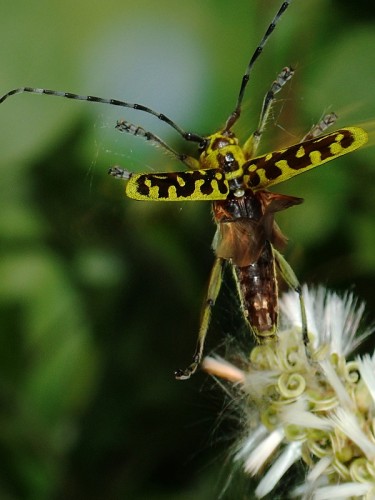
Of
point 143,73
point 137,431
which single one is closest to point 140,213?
point 143,73

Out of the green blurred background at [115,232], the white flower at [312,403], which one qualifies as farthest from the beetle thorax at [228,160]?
the green blurred background at [115,232]

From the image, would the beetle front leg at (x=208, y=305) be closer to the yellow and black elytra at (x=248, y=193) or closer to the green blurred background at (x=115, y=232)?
the yellow and black elytra at (x=248, y=193)

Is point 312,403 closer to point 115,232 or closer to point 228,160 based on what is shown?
point 228,160

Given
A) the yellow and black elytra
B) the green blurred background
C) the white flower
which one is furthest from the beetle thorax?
the green blurred background

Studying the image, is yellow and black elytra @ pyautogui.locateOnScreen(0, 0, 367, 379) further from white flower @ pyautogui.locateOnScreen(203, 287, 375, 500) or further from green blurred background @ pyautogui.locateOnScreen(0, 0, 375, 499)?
green blurred background @ pyautogui.locateOnScreen(0, 0, 375, 499)

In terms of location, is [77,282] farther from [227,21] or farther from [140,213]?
[227,21]

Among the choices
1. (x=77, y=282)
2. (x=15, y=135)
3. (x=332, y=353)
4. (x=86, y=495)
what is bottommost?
(x=86, y=495)

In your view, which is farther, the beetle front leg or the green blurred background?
the green blurred background
